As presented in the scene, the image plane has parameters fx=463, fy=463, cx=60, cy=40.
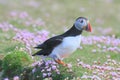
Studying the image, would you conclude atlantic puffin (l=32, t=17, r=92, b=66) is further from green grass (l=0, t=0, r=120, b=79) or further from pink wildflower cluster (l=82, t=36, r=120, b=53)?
green grass (l=0, t=0, r=120, b=79)

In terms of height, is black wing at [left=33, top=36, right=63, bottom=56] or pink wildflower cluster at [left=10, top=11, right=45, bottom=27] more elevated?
pink wildflower cluster at [left=10, top=11, right=45, bottom=27]

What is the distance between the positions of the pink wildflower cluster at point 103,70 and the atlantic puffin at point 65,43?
3.31 ft

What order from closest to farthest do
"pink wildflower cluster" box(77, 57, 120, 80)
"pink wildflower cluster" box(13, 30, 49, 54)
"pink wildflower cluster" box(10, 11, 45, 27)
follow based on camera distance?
1. "pink wildflower cluster" box(77, 57, 120, 80)
2. "pink wildflower cluster" box(13, 30, 49, 54)
3. "pink wildflower cluster" box(10, 11, 45, 27)

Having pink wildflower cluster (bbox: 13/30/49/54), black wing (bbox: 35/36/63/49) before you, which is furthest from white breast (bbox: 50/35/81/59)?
pink wildflower cluster (bbox: 13/30/49/54)

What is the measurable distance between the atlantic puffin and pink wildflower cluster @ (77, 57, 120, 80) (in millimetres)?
1009

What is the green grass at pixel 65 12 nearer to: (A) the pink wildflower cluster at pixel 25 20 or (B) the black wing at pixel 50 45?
(A) the pink wildflower cluster at pixel 25 20

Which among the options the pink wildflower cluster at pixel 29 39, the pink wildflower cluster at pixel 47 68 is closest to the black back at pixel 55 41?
the pink wildflower cluster at pixel 47 68

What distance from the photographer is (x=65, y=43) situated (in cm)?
1477

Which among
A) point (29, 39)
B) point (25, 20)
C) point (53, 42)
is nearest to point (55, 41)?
point (53, 42)

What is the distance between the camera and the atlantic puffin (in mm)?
14750

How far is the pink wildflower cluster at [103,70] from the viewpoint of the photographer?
15238 mm

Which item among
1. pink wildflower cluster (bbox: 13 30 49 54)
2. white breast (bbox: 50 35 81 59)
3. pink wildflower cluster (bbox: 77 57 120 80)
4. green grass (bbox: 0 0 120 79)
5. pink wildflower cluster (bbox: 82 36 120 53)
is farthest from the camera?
green grass (bbox: 0 0 120 79)

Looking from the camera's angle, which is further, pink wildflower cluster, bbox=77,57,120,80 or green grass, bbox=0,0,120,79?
green grass, bbox=0,0,120,79

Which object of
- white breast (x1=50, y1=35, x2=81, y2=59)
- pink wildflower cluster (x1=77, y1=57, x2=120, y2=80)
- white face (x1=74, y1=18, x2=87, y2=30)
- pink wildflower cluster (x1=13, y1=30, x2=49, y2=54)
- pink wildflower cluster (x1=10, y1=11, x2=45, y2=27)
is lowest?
pink wildflower cluster (x1=77, y1=57, x2=120, y2=80)
